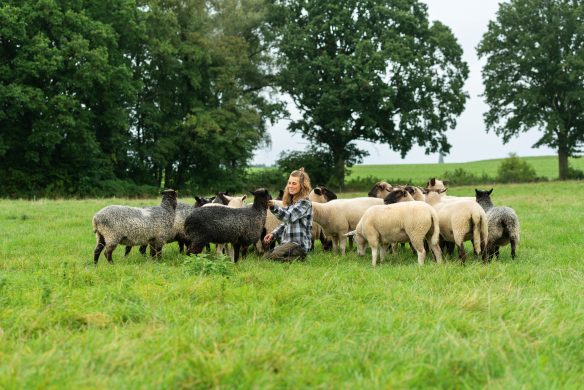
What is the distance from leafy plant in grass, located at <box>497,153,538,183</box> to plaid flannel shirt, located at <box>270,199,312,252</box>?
122ft

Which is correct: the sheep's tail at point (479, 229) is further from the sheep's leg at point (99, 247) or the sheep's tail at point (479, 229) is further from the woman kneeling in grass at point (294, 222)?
the sheep's leg at point (99, 247)

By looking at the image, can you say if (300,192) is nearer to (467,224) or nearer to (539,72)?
(467,224)

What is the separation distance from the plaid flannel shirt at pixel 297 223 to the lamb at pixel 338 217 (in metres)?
0.98

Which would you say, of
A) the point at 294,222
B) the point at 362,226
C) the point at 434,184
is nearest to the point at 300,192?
the point at 294,222

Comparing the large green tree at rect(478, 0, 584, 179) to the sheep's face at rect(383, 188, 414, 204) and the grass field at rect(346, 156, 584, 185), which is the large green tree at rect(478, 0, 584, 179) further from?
the sheep's face at rect(383, 188, 414, 204)

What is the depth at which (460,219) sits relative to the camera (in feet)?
31.0

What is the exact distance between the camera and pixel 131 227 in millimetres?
9305

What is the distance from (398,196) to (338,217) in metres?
1.29

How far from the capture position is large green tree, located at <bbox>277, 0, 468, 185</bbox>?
38.9 meters

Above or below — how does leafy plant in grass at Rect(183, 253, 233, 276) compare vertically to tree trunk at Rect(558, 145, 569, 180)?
below

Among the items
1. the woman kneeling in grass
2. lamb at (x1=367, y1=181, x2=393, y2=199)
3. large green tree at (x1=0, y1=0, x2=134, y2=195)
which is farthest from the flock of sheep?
large green tree at (x1=0, y1=0, x2=134, y2=195)

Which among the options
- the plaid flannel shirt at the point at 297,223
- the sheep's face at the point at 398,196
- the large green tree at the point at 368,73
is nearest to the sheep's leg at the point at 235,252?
the plaid flannel shirt at the point at 297,223

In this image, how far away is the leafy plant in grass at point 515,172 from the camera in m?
44.2

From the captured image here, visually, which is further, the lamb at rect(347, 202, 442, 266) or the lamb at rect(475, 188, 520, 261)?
the lamb at rect(475, 188, 520, 261)
